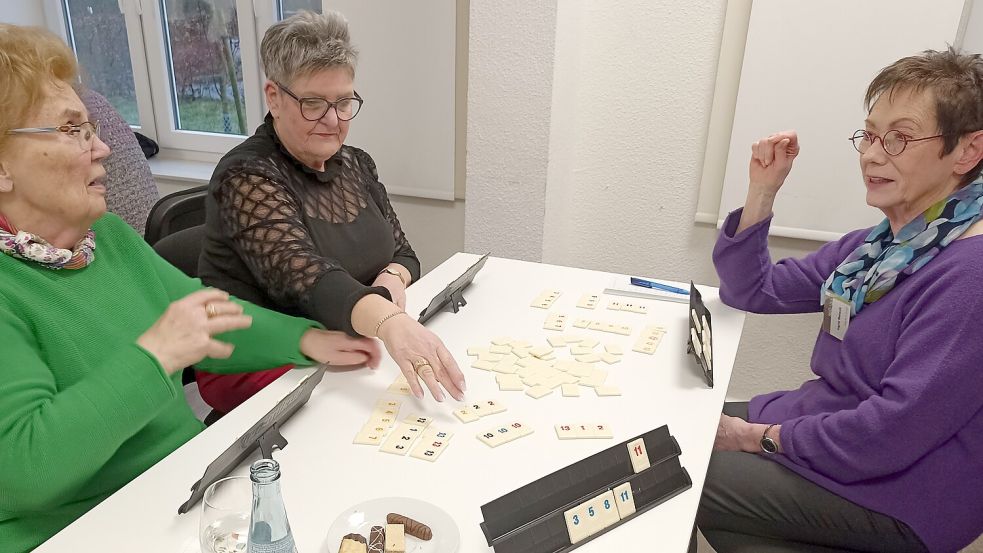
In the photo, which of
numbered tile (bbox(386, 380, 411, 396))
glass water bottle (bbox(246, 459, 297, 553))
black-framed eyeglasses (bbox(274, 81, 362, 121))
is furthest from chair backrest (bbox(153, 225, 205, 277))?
glass water bottle (bbox(246, 459, 297, 553))

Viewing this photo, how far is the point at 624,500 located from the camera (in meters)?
0.98

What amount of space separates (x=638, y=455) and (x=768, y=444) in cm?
54

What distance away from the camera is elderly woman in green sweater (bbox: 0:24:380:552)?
0.94 meters

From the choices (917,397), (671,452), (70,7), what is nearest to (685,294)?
(917,397)

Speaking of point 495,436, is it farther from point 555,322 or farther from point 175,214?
point 175,214

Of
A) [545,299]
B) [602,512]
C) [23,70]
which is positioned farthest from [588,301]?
[23,70]

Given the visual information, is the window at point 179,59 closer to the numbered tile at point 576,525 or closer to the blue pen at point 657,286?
the blue pen at point 657,286

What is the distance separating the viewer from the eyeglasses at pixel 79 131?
105 centimetres

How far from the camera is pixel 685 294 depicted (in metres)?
1.85

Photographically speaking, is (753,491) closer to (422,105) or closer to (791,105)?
(791,105)

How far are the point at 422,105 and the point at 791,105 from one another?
4.77 feet

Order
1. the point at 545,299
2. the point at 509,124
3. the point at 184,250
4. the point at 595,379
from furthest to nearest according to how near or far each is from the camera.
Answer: the point at 509,124 → the point at 184,250 → the point at 545,299 → the point at 595,379

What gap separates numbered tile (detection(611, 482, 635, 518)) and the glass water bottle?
455 mm

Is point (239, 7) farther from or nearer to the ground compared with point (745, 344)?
farther from the ground
